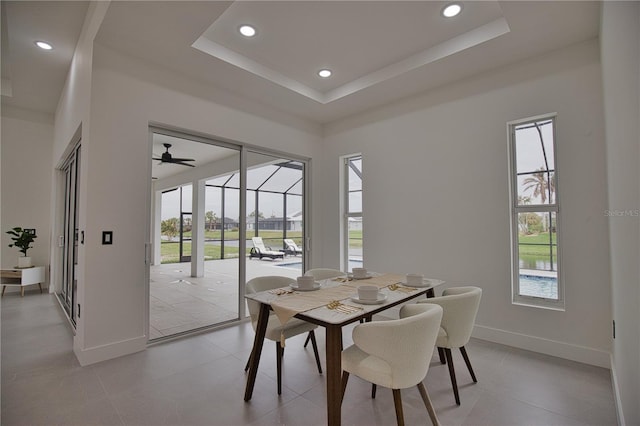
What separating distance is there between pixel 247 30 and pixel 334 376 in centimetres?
298

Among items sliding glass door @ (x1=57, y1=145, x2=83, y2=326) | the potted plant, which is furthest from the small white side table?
sliding glass door @ (x1=57, y1=145, x2=83, y2=326)

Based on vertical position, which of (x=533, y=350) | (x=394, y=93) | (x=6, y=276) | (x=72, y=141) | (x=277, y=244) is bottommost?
(x=533, y=350)

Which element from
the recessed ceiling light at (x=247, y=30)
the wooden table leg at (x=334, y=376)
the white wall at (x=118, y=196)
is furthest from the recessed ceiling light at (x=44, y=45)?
the wooden table leg at (x=334, y=376)

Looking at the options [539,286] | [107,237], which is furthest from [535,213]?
[107,237]

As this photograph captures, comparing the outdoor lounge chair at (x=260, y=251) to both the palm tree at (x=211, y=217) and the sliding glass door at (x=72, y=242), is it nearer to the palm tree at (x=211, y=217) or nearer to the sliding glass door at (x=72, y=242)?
the palm tree at (x=211, y=217)

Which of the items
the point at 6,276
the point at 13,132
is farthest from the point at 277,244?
the point at 13,132

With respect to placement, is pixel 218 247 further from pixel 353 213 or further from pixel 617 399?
pixel 617 399

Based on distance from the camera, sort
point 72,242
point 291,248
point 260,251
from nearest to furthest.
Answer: point 72,242
point 260,251
point 291,248

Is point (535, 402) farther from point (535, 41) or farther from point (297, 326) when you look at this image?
point (535, 41)

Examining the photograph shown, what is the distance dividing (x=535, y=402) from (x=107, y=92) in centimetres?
433

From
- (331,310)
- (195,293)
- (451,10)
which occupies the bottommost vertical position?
(195,293)

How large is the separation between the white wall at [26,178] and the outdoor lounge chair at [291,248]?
4.73m

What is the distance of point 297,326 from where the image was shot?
233 cm

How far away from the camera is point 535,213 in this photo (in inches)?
121
